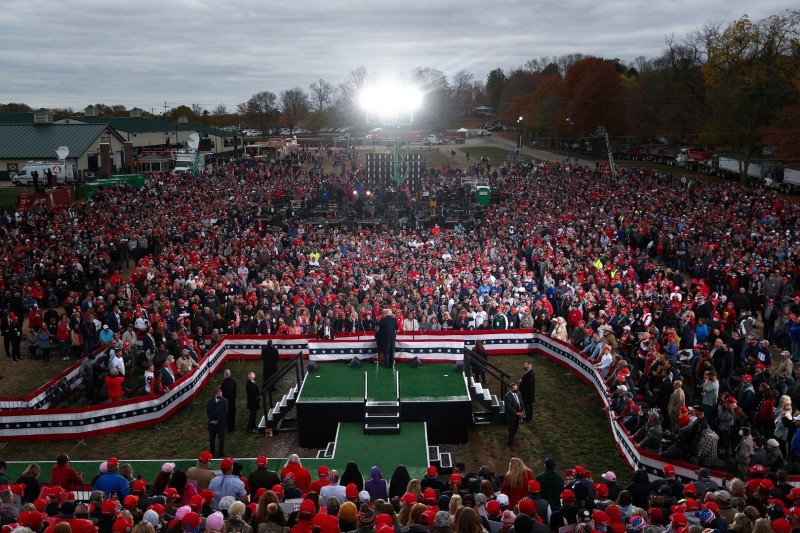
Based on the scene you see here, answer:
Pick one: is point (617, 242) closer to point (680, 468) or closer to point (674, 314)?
point (674, 314)

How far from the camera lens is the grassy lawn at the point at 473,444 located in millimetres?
13070

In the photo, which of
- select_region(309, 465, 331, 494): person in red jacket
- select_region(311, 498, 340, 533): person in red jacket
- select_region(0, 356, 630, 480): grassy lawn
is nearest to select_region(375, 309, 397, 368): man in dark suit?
select_region(0, 356, 630, 480): grassy lawn

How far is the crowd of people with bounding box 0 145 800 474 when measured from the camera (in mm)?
13117

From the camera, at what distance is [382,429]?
44.1 feet

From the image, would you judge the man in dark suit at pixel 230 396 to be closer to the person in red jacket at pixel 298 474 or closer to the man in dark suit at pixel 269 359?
the man in dark suit at pixel 269 359

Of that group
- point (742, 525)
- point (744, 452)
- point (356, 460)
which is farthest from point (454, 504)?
point (744, 452)

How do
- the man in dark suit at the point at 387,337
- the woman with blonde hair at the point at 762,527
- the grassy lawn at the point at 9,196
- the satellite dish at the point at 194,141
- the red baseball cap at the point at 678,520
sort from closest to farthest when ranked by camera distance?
the woman with blonde hair at the point at 762,527
the red baseball cap at the point at 678,520
the man in dark suit at the point at 387,337
the grassy lawn at the point at 9,196
the satellite dish at the point at 194,141

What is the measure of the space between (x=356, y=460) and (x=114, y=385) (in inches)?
235

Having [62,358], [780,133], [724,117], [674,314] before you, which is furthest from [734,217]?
[62,358]

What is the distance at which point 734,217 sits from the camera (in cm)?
2736

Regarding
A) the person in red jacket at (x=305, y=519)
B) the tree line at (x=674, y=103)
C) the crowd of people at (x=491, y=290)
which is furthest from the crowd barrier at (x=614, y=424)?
the tree line at (x=674, y=103)

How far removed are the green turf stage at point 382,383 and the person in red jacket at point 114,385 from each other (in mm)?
4108

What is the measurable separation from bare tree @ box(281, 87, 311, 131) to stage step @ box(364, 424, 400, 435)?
108 metres

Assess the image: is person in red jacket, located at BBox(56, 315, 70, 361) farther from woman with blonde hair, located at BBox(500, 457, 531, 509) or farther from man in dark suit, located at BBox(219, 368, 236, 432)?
woman with blonde hair, located at BBox(500, 457, 531, 509)
